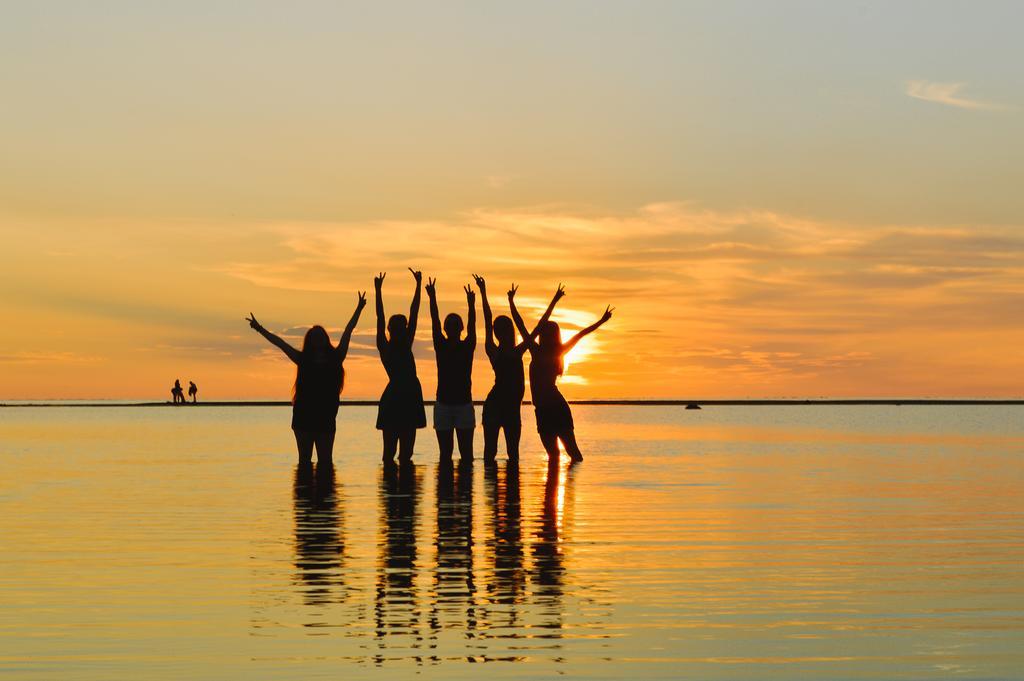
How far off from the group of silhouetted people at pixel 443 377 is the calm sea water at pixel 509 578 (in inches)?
60.0

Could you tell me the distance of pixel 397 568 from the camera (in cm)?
1069

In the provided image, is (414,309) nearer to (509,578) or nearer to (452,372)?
(452,372)

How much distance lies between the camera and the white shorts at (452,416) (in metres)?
22.8

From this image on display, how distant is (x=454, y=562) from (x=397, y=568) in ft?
1.78

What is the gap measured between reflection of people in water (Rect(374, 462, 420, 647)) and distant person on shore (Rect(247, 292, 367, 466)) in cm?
302

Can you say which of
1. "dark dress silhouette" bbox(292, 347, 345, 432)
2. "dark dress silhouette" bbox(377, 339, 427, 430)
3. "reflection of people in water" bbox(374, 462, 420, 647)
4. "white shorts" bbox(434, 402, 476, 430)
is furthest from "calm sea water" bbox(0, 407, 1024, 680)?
"dark dress silhouette" bbox(377, 339, 427, 430)

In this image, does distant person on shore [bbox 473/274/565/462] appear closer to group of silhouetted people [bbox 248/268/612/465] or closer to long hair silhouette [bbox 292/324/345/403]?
group of silhouetted people [bbox 248/268/612/465]

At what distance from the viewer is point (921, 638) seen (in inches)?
312

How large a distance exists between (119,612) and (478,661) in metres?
2.88

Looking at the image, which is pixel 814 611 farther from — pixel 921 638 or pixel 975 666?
pixel 975 666

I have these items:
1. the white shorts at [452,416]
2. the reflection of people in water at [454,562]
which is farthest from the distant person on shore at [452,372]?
the reflection of people in water at [454,562]

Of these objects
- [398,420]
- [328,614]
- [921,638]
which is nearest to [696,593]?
[921,638]

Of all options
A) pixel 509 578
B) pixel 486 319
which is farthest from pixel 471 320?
pixel 509 578

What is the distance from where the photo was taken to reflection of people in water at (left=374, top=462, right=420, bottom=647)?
8.27 m
